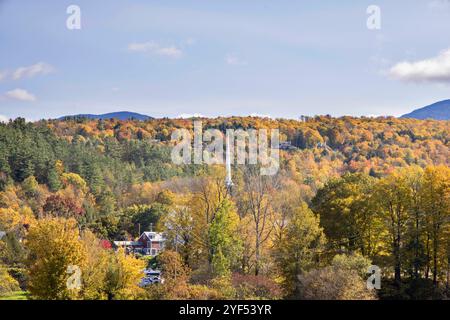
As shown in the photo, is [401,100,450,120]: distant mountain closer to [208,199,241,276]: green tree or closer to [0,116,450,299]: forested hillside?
[0,116,450,299]: forested hillside

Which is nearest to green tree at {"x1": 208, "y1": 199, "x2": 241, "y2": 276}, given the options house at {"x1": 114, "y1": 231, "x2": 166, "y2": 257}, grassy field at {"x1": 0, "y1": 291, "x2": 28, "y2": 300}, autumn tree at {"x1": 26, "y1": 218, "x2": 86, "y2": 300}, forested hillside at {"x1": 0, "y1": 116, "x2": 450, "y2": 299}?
forested hillside at {"x1": 0, "y1": 116, "x2": 450, "y2": 299}

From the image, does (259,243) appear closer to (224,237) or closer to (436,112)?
Result: (224,237)

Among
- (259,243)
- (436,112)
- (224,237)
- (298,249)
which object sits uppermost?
(436,112)

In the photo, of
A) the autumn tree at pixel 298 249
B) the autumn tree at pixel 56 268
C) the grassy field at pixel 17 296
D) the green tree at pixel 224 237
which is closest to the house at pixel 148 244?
the grassy field at pixel 17 296

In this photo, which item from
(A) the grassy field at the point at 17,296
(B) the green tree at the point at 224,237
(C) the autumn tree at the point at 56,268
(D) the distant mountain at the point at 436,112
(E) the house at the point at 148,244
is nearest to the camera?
(C) the autumn tree at the point at 56,268

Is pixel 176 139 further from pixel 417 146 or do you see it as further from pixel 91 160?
pixel 417 146

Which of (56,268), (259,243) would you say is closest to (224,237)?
(259,243)

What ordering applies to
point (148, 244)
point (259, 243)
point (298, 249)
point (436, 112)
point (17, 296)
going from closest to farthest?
1. point (298, 249)
2. point (259, 243)
3. point (17, 296)
4. point (148, 244)
5. point (436, 112)

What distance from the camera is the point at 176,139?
113500 mm

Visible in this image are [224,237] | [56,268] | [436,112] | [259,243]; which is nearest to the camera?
[56,268]

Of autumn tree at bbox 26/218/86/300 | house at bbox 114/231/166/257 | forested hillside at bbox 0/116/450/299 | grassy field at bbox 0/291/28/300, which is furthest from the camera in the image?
house at bbox 114/231/166/257

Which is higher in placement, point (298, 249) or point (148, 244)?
point (298, 249)

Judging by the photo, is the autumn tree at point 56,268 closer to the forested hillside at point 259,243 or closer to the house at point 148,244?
the forested hillside at point 259,243
